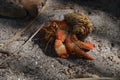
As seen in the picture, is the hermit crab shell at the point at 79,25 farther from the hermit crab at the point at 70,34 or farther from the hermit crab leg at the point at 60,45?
the hermit crab leg at the point at 60,45

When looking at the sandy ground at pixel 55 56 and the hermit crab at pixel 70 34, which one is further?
the hermit crab at pixel 70 34

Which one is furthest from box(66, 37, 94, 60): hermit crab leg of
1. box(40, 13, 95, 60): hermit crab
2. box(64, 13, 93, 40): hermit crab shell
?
box(64, 13, 93, 40): hermit crab shell

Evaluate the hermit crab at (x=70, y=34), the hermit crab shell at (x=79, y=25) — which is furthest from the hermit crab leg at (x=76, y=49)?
the hermit crab shell at (x=79, y=25)

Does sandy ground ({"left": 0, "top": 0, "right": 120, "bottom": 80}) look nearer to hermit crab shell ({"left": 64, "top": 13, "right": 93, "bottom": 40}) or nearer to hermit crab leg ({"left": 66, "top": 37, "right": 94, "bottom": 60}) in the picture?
hermit crab leg ({"left": 66, "top": 37, "right": 94, "bottom": 60})

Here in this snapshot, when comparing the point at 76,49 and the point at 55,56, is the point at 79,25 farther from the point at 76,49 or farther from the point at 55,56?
the point at 55,56

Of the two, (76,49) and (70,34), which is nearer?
(76,49)

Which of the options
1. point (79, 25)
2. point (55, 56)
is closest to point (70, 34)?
point (79, 25)
